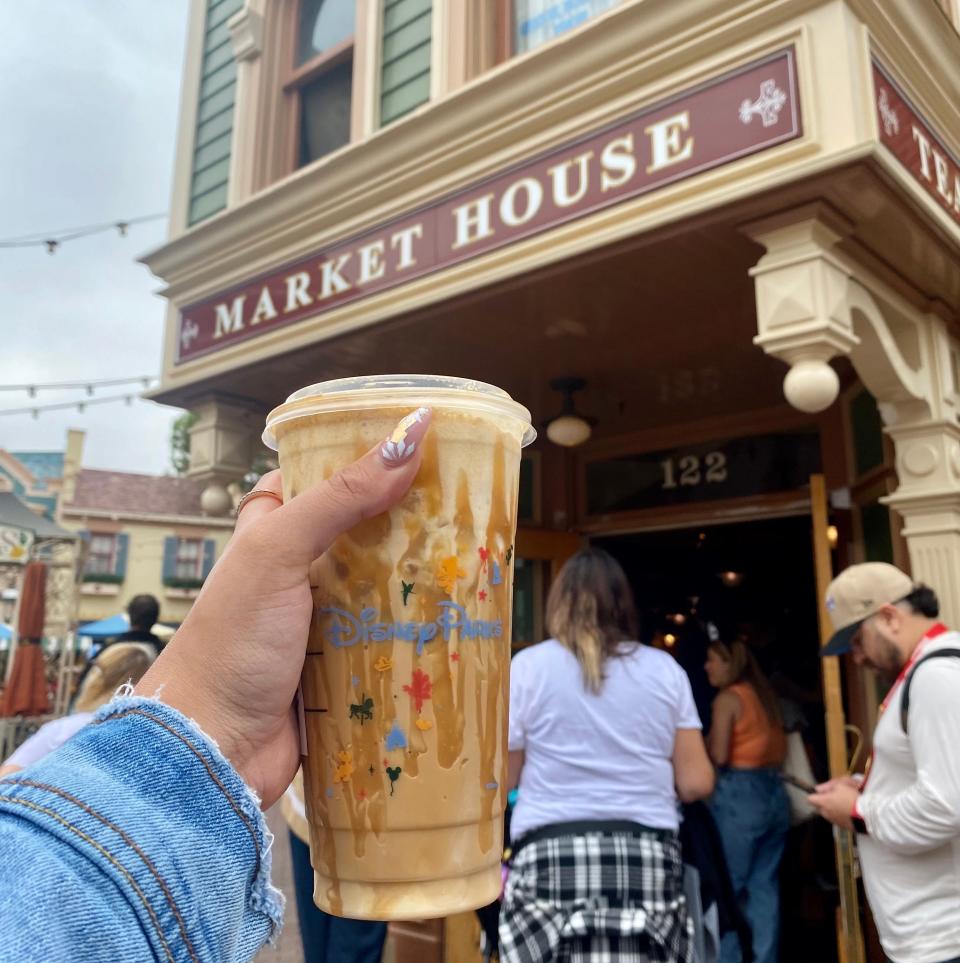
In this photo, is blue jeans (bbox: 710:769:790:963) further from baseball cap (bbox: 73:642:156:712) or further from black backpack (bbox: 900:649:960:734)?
baseball cap (bbox: 73:642:156:712)

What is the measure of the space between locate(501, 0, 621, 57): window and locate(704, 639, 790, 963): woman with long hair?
12.0 ft

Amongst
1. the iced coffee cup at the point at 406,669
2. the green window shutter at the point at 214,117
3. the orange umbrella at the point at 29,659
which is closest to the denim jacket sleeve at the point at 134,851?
the iced coffee cup at the point at 406,669

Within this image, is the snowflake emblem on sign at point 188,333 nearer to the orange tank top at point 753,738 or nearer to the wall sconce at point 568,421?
the wall sconce at point 568,421

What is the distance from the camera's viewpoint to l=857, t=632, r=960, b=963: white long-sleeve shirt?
2.19 m

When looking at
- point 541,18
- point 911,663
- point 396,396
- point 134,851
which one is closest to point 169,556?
point 541,18

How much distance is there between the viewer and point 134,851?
699 millimetres

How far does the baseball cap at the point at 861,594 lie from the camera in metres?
2.78

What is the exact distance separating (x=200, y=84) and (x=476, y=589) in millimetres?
6584

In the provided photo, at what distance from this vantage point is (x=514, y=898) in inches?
99.5

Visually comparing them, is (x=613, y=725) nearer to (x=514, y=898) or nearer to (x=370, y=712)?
(x=514, y=898)

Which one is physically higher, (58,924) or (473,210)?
(473,210)

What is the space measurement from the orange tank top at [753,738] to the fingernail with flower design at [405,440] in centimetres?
398

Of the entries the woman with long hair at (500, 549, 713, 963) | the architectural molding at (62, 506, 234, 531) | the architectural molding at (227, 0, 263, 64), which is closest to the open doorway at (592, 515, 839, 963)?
the woman with long hair at (500, 549, 713, 963)

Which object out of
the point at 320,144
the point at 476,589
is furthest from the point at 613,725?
the point at 320,144
